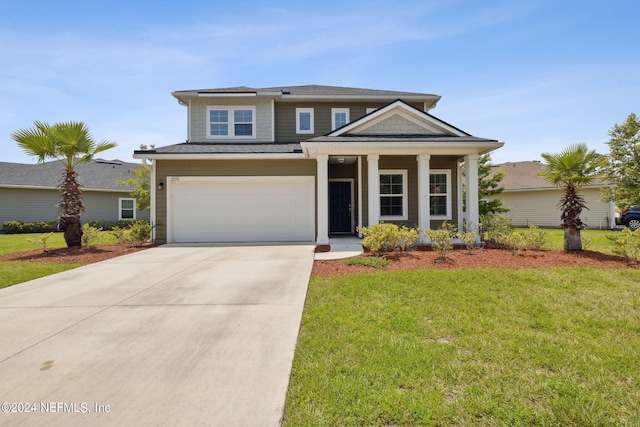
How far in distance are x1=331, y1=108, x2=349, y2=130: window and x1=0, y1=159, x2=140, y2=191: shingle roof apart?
598 inches

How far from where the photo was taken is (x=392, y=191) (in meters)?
12.1

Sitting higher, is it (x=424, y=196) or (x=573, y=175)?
(x=573, y=175)

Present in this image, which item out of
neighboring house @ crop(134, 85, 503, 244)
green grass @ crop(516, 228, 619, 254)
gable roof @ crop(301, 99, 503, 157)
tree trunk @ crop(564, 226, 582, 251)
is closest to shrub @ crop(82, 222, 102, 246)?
neighboring house @ crop(134, 85, 503, 244)

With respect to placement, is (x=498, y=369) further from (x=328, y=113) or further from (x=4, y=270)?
(x=328, y=113)

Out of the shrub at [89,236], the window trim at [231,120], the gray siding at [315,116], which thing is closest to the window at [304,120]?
the gray siding at [315,116]

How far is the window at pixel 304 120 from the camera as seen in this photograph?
45.7 feet

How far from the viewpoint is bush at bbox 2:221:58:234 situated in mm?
17344

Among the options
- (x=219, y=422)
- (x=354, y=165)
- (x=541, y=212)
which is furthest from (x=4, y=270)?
(x=541, y=212)

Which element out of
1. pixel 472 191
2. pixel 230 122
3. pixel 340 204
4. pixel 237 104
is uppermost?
pixel 237 104

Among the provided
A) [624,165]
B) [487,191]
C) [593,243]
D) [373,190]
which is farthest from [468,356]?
[624,165]

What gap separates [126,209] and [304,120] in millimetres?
14718

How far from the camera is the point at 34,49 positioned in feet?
30.3

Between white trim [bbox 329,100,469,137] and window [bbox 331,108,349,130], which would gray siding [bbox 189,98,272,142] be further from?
white trim [bbox 329,100,469,137]

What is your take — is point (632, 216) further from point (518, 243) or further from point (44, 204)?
point (44, 204)
